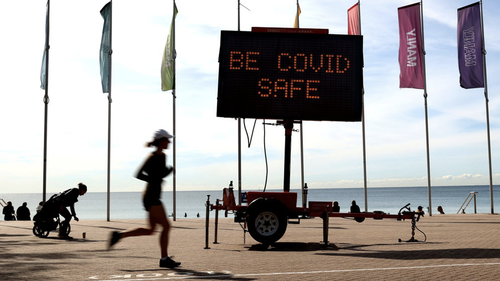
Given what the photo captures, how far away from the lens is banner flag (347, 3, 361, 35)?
95.1ft

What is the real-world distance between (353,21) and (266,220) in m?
19.6

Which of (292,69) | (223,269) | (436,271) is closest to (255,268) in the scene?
(223,269)

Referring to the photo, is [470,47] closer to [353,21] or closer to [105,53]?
[353,21]

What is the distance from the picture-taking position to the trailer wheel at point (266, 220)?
39.8 ft

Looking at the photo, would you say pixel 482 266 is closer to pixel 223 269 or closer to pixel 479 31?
pixel 223 269

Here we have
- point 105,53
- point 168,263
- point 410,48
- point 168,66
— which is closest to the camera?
point 168,263

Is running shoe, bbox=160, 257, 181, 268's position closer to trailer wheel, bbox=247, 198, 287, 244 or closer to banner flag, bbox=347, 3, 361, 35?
trailer wheel, bbox=247, 198, 287, 244

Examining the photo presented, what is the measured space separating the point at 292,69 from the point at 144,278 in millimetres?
7655

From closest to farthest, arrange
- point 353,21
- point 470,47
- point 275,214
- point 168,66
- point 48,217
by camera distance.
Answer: point 275,214
point 48,217
point 168,66
point 470,47
point 353,21

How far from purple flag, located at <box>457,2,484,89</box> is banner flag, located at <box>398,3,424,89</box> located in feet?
6.88

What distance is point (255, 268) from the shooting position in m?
8.25

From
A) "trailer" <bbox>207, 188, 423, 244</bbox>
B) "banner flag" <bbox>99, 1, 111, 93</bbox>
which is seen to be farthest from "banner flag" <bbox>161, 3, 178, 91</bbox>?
"trailer" <bbox>207, 188, 423, 244</bbox>

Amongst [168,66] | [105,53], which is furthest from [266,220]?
[105,53]

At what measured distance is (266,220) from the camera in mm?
12250
